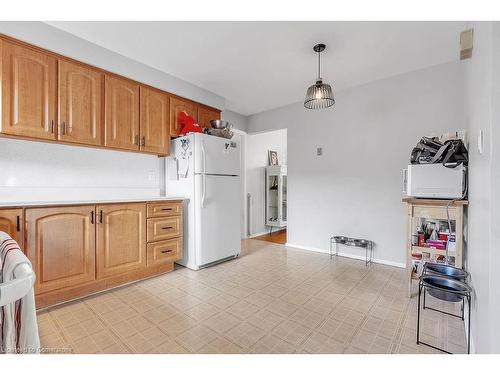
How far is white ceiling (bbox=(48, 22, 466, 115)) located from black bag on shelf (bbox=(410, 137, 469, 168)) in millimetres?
1024

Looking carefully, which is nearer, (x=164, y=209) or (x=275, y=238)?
(x=164, y=209)

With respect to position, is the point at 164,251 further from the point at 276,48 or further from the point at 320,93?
the point at 276,48

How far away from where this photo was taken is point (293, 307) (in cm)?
200

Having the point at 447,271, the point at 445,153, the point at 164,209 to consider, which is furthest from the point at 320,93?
the point at 164,209

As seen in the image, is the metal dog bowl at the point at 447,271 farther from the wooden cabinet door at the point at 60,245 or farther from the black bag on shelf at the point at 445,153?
the wooden cabinet door at the point at 60,245

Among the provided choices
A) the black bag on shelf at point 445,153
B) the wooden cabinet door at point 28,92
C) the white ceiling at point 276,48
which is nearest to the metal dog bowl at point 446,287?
the black bag on shelf at point 445,153

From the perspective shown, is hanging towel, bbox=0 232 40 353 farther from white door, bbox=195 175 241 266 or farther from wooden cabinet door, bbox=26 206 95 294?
white door, bbox=195 175 241 266

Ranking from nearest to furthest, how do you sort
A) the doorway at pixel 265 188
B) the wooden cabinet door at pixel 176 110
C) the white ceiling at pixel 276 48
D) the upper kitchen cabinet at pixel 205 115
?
1. the white ceiling at pixel 276 48
2. the wooden cabinet door at pixel 176 110
3. the upper kitchen cabinet at pixel 205 115
4. the doorway at pixel 265 188

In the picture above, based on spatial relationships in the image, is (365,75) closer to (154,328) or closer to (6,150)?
(154,328)

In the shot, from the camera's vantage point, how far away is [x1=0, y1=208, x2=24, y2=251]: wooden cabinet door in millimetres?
1682

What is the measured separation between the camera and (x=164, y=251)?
2.70m

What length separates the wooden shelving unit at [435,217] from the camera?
1869 mm

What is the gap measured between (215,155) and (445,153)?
7.37 feet

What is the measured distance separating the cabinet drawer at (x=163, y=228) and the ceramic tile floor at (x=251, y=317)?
0.44 metres
